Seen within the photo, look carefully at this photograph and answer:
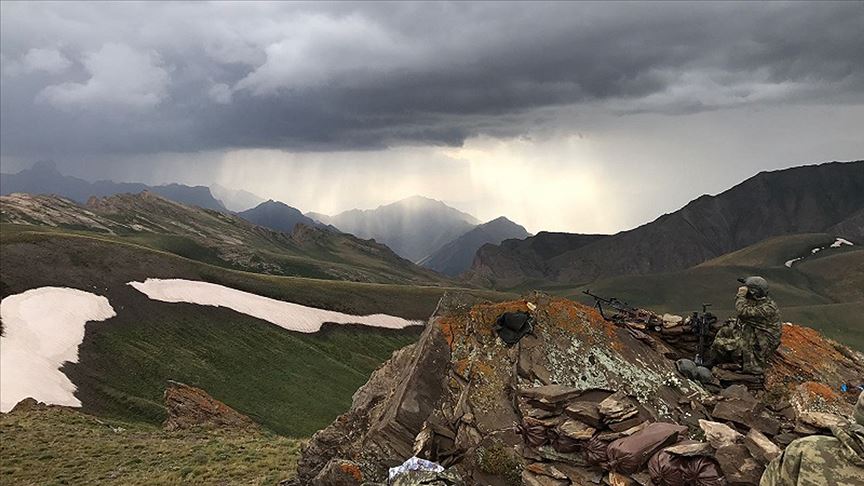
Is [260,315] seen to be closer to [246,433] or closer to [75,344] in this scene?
[75,344]

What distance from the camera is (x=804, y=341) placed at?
21125 millimetres

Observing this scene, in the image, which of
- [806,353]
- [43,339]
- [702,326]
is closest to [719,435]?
[702,326]

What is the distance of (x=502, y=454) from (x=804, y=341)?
1574 cm

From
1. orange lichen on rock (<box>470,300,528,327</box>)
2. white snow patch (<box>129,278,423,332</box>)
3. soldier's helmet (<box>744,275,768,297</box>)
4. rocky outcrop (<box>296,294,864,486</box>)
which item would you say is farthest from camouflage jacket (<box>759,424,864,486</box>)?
white snow patch (<box>129,278,423,332</box>)

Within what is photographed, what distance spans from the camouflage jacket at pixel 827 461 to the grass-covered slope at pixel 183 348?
47.1 meters

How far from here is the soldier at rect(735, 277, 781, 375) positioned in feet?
59.5

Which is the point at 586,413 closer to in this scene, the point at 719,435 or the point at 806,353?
the point at 719,435

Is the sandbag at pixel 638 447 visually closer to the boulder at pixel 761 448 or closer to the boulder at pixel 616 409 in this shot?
the boulder at pixel 616 409

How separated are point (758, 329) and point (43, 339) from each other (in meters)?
63.4

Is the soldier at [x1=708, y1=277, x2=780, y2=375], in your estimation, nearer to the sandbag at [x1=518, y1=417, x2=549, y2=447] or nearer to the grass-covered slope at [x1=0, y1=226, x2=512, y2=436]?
the sandbag at [x1=518, y1=417, x2=549, y2=447]

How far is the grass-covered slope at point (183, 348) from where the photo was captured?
168 ft

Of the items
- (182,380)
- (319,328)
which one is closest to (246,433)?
(182,380)

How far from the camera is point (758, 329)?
60.2 ft

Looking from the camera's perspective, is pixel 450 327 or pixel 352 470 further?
pixel 450 327
